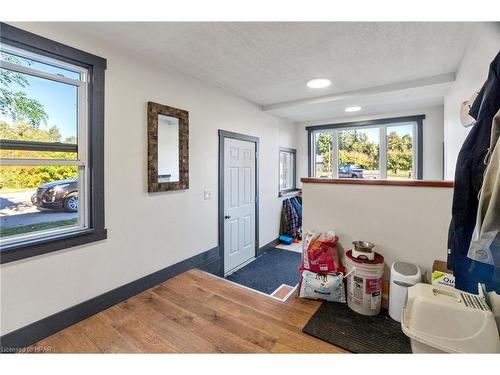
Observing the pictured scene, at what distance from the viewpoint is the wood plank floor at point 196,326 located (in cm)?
155

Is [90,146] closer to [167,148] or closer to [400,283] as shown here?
[167,148]

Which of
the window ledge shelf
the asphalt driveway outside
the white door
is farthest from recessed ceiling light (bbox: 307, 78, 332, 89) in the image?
the asphalt driveway outside

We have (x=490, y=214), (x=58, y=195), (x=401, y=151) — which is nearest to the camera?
(x=490, y=214)

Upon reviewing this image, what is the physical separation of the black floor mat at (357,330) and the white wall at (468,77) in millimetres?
1821

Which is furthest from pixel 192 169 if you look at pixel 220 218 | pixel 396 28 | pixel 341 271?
pixel 396 28

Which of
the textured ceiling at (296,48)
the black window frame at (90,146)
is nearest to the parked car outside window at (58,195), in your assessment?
the black window frame at (90,146)

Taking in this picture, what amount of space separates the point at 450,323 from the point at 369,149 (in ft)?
12.5

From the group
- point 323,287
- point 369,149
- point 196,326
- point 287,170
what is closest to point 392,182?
point 323,287

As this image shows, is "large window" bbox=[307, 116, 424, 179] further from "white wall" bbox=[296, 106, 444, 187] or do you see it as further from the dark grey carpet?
the dark grey carpet

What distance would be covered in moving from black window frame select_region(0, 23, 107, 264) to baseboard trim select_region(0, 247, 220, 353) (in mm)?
482

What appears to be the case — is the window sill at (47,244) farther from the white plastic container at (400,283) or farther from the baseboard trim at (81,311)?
the white plastic container at (400,283)

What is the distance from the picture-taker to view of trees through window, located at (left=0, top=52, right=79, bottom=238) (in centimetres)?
157

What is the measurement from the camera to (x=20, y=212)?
1650 mm

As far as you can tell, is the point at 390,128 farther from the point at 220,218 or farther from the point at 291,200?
the point at 220,218
